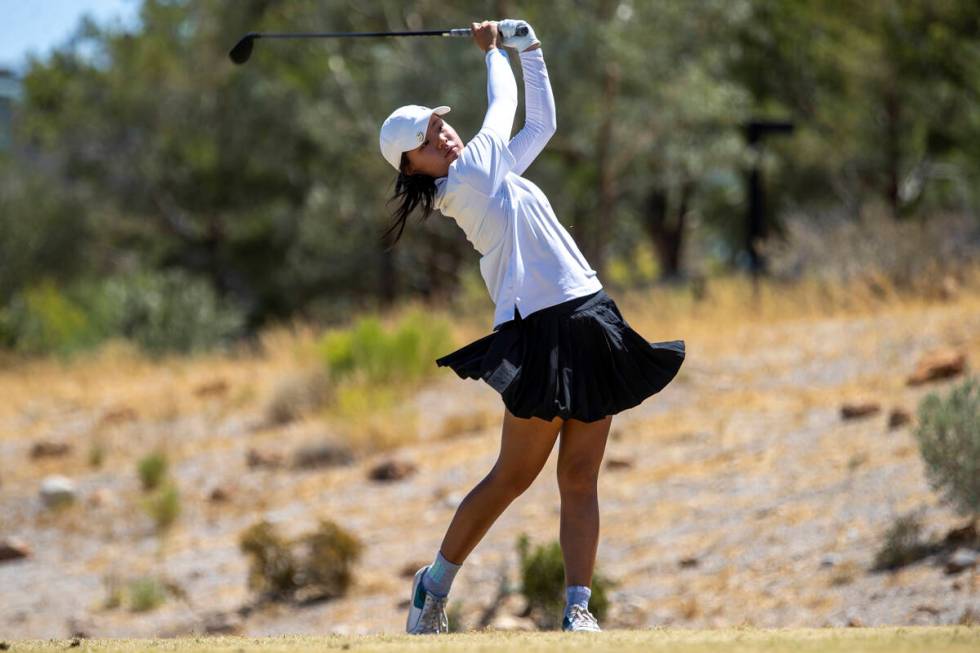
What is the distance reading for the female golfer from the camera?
4910 millimetres

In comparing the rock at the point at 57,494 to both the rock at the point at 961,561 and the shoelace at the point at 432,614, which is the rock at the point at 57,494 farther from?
the shoelace at the point at 432,614

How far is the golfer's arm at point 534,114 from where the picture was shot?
516cm

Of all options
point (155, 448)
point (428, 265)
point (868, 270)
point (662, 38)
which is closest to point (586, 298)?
point (155, 448)

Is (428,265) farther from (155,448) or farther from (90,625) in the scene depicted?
(90,625)

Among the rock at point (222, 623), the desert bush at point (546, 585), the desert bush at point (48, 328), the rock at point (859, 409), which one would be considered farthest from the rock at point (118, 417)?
the desert bush at point (546, 585)

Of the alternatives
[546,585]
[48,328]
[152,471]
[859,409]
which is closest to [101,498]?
[152,471]

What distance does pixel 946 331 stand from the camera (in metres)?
13.2

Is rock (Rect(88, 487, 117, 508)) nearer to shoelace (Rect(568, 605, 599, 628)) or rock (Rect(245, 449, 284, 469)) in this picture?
rock (Rect(245, 449, 284, 469))

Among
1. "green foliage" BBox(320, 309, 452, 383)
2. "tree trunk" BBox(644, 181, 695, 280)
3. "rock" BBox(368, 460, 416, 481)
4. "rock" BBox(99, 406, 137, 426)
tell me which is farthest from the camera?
"tree trunk" BBox(644, 181, 695, 280)

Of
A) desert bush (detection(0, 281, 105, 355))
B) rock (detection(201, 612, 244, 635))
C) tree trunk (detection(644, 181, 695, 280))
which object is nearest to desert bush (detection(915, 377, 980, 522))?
rock (detection(201, 612, 244, 635))

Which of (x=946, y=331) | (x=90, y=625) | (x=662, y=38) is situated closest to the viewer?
(x=90, y=625)

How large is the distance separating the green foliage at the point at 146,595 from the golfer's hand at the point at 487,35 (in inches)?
237

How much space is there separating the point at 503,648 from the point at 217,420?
39.3ft

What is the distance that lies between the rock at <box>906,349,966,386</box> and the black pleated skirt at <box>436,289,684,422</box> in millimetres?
6871
